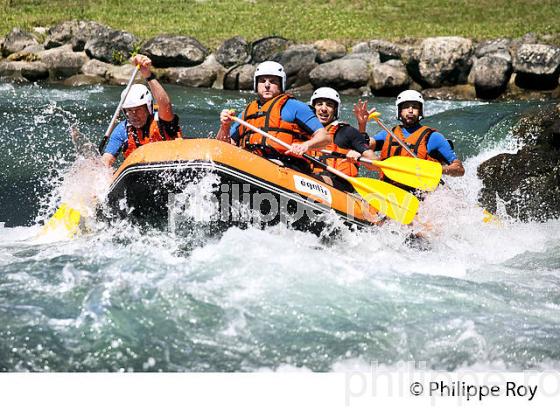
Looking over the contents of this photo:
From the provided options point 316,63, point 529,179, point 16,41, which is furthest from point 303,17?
point 529,179

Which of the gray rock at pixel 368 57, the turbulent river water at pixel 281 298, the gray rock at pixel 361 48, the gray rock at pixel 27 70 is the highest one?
the gray rock at pixel 361 48

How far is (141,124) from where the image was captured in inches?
253

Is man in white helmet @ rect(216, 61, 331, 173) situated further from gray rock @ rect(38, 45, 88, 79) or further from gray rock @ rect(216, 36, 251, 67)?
gray rock @ rect(38, 45, 88, 79)

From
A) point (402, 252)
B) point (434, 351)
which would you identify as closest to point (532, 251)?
point (402, 252)

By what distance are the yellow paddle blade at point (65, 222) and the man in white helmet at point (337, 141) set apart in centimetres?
217

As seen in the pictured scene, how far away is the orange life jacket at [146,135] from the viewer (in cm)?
639

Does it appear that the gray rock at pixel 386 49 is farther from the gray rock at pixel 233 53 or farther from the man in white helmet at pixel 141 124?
the man in white helmet at pixel 141 124

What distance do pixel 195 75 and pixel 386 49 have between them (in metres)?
4.36

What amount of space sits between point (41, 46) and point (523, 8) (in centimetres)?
1433

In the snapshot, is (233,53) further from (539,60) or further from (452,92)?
(539,60)

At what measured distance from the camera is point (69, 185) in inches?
264

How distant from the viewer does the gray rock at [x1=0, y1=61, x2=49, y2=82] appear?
17.2 metres

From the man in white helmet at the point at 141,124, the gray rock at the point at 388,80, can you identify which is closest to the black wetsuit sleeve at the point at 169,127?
the man in white helmet at the point at 141,124

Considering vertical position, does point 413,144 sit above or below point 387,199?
above
